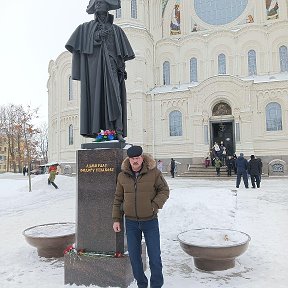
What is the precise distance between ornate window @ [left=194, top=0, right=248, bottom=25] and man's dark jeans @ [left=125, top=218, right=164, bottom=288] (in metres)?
32.0

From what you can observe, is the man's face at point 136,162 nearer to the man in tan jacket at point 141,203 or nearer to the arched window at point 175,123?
the man in tan jacket at point 141,203

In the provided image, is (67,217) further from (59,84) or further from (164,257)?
(59,84)

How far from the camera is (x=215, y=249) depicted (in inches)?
207

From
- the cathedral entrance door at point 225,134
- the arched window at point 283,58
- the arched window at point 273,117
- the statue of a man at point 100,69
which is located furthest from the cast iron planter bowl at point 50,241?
the arched window at point 283,58

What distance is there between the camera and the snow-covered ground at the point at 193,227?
16.9 feet

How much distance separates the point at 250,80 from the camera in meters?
28.1

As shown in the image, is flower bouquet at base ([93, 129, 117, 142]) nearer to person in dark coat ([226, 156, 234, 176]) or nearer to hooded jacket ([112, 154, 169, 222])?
hooded jacket ([112, 154, 169, 222])

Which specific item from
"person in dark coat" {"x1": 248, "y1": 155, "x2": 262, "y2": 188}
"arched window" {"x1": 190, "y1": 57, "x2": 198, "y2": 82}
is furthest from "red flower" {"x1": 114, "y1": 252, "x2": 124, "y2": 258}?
"arched window" {"x1": 190, "y1": 57, "x2": 198, "y2": 82}

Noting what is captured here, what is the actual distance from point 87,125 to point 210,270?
311cm

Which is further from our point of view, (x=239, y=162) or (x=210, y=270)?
(x=239, y=162)

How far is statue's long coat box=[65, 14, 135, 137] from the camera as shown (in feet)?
18.5

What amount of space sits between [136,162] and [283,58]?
29.9m

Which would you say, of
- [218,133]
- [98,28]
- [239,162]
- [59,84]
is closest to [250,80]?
[218,133]

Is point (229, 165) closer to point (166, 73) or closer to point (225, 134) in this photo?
point (225, 134)
